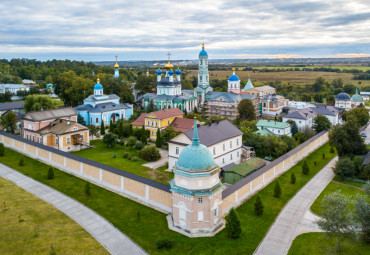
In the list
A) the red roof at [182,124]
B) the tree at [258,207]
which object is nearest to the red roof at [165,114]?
the red roof at [182,124]

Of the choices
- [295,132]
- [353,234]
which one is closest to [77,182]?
[353,234]

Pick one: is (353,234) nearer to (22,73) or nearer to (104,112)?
(104,112)

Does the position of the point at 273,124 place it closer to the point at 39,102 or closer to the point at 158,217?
the point at 158,217

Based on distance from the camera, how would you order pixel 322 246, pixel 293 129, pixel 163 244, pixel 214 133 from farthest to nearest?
1. pixel 293 129
2. pixel 214 133
3. pixel 322 246
4. pixel 163 244

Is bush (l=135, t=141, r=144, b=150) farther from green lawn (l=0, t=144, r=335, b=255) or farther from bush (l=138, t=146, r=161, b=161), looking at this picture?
green lawn (l=0, t=144, r=335, b=255)

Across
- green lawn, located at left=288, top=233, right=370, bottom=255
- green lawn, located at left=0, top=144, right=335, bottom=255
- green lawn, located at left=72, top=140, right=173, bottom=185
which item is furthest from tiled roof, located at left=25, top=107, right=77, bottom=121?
green lawn, located at left=288, top=233, right=370, bottom=255

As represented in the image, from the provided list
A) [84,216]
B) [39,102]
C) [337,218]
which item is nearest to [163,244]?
[84,216]

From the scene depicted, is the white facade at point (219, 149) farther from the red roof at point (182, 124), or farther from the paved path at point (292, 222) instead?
the red roof at point (182, 124)

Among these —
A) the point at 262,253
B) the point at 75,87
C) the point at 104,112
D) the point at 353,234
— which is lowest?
the point at 262,253
